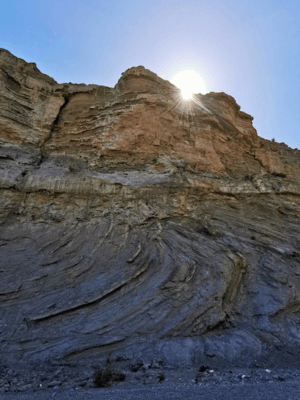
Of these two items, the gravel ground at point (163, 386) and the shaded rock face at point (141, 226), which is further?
the shaded rock face at point (141, 226)

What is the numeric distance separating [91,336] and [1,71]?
13511 mm

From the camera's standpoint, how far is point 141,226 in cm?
1130

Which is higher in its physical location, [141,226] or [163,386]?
[141,226]

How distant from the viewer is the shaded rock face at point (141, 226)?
825 cm

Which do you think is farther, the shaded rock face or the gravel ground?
the shaded rock face

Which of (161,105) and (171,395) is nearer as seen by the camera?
(171,395)

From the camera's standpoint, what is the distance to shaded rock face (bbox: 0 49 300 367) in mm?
8250

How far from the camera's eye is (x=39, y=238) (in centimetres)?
1035

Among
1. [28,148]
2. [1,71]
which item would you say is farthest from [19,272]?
[1,71]

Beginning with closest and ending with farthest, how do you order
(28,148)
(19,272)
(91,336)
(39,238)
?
(91,336), (19,272), (39,238), (28,148)

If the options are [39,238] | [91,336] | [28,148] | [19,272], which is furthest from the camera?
[28,148]

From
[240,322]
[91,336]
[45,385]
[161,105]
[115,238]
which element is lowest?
[45,385]

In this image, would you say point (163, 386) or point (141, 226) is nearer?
point (163, 386)

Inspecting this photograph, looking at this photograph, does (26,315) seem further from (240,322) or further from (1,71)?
(1,71)
